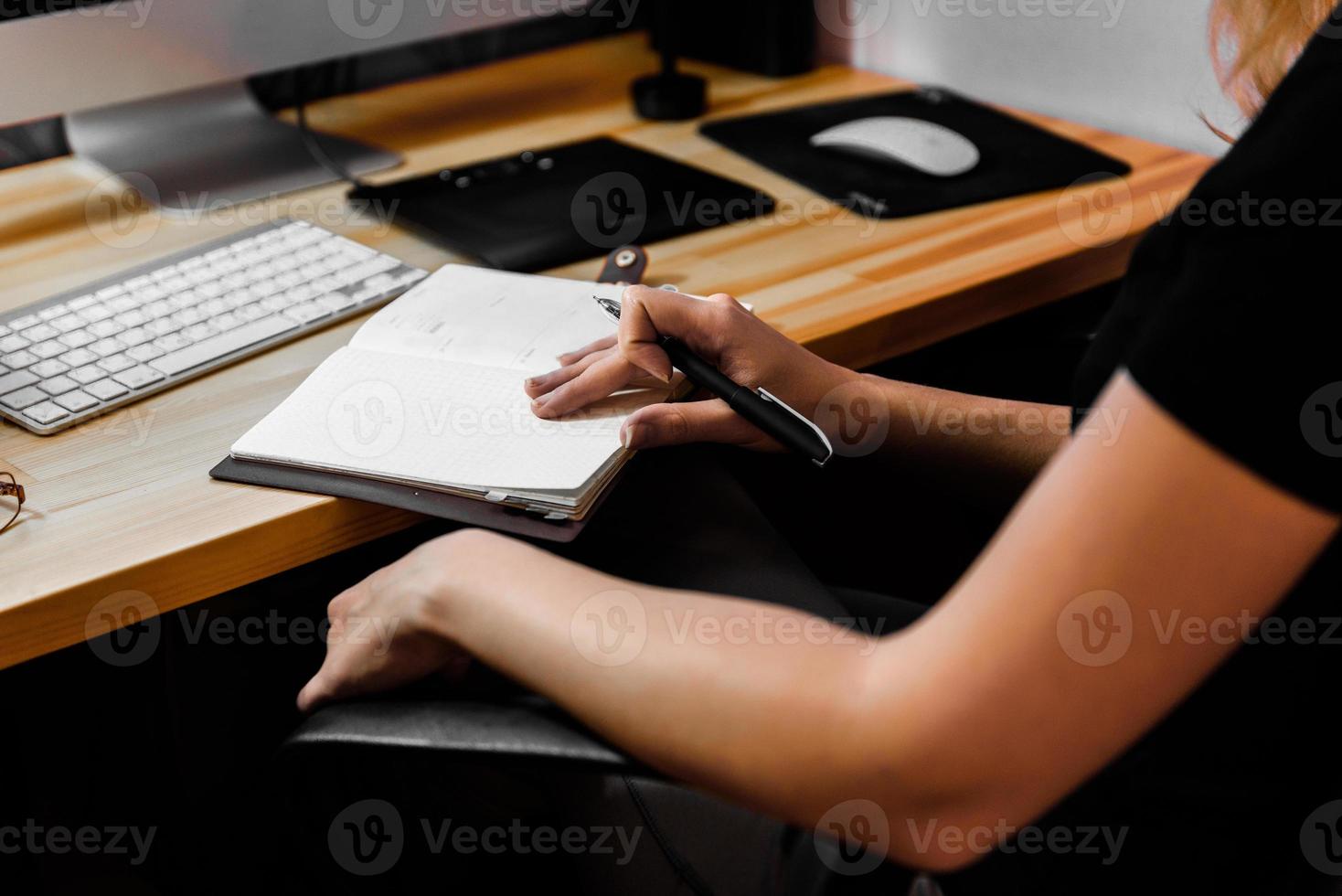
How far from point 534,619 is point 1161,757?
13.1 inches

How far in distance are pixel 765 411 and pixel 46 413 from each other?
0.49 metres

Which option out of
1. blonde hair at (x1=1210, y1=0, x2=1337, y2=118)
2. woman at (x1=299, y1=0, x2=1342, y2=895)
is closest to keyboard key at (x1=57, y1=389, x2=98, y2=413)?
woman at (x1=299, y1=0, x2=1342, y2=895)

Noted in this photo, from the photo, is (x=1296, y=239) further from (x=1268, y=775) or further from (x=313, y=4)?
(x=313, y=4)

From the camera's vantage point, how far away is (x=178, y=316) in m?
0.92

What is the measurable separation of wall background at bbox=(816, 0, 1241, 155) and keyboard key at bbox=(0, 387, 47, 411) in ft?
3.63

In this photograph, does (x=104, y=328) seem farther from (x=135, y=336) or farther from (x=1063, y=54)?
(x=1063, y=54)

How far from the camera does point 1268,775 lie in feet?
1.94

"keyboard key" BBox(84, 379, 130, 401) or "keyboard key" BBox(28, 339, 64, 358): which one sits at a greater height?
"keyboard key" BBox(28, 339, 64, 358)

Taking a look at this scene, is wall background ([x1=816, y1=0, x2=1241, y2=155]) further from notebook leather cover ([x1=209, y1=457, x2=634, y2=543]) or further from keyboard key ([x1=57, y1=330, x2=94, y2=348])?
keyboard key ([x1=57, y1=330, x2=94, y2=348])

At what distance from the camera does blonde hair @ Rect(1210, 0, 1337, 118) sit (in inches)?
25.8

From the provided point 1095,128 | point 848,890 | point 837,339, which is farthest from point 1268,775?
point 1095,128

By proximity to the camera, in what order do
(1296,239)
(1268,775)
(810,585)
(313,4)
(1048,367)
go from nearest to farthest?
(1296,239) → (1268,775) → (810,585) → (1048,367) → (313,4)

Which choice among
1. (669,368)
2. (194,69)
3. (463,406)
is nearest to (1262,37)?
(669,368)

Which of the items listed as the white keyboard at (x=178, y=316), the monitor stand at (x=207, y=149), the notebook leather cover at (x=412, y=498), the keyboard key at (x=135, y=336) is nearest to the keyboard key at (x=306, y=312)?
the white keyboard at (x=178, y=316)
